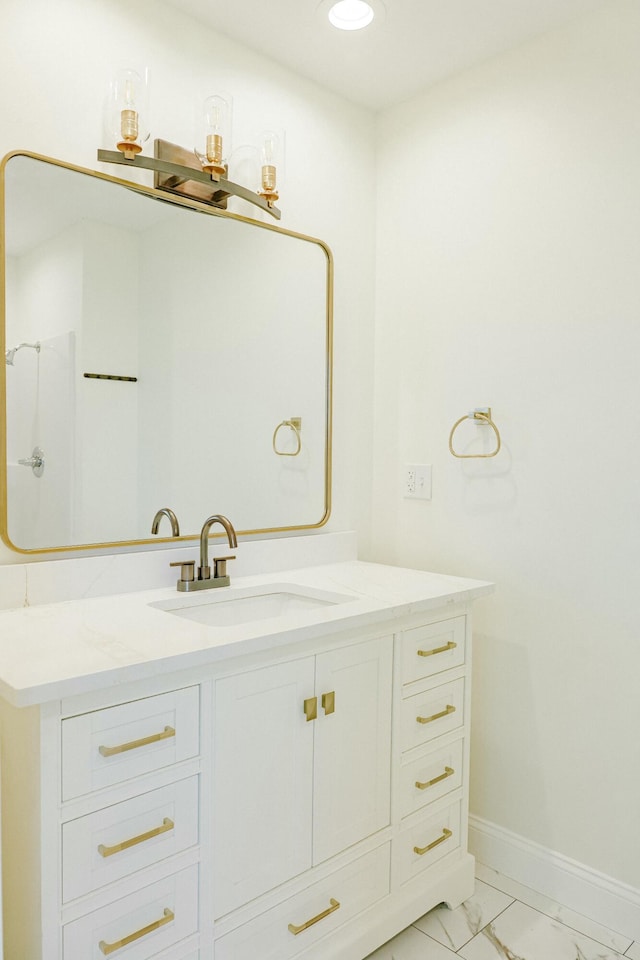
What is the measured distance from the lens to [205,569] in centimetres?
182

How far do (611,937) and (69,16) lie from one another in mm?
2715

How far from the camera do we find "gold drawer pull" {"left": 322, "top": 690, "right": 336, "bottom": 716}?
5.01 ft

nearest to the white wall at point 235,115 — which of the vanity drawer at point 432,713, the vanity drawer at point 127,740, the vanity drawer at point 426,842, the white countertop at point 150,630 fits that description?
the white countertop at point 150,630

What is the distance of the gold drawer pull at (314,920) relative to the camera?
1478mm

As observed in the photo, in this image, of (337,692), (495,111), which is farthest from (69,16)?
(337,692)

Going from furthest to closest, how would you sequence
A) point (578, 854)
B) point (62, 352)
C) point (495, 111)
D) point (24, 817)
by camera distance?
point (495, 111)
point (578, 854)
point (62, 352)
point (24, 817)

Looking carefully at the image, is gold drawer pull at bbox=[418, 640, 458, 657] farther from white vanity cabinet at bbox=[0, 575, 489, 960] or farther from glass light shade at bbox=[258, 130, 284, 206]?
glass light shade at bbox=[258, 130, 284, 206]

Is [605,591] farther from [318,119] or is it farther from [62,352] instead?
[318,119]

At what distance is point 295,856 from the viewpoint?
148 centimetres

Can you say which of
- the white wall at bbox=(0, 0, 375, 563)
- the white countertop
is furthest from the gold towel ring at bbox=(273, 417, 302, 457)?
the white countertop

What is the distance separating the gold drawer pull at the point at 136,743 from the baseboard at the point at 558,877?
1.33 metres

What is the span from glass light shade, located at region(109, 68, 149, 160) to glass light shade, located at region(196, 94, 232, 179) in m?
0.19

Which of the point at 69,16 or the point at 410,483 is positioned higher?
the point at 69,16

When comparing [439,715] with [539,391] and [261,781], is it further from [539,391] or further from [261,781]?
[539,391]
